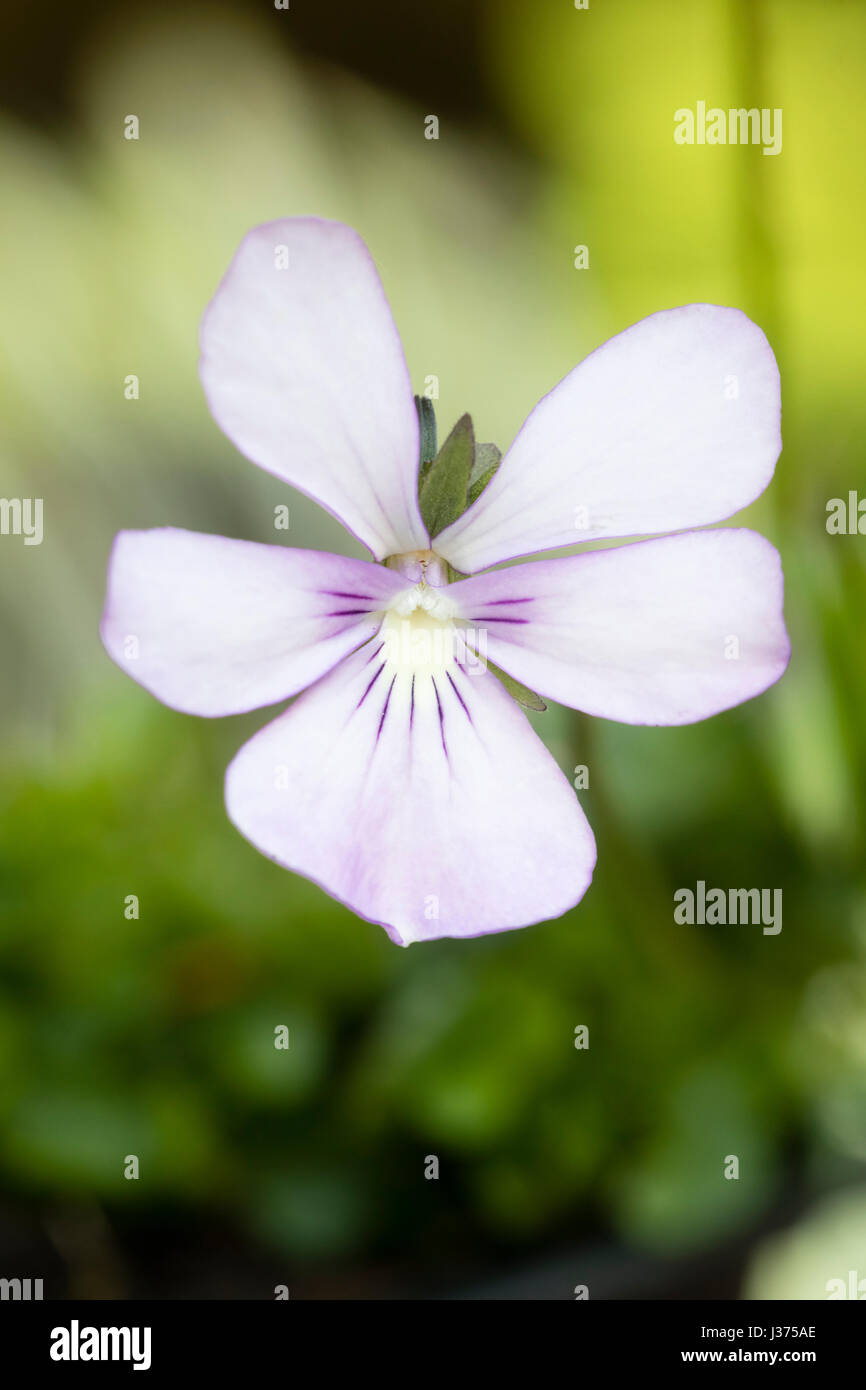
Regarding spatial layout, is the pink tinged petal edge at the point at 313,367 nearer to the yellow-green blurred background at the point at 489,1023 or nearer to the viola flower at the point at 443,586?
the viola flower at the point at 443,586

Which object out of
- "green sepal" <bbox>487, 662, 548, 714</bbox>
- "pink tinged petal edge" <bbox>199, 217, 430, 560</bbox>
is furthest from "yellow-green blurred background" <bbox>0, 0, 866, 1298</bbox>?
"pink tinged petal edge" <bbox>199, 217, 430, 560</bbox>

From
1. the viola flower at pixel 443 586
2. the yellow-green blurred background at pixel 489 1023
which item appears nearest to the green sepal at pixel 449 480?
the viola flower at pixel 443 586

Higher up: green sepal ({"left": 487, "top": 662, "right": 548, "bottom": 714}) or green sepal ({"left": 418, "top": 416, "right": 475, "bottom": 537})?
green sepal ({"left": 418, "top": 416, "right": 475, "bottom": 537})

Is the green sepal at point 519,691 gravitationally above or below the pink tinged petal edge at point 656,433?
below

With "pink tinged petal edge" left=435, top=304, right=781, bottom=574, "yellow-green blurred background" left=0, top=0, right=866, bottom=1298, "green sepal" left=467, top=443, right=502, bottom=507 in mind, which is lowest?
"yellow-green blurred background" left=0, top=0, right=866, bottom=1298

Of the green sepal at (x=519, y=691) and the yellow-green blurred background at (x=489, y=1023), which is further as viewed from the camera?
the yellow-green blurred background at (x=489, y=1023)

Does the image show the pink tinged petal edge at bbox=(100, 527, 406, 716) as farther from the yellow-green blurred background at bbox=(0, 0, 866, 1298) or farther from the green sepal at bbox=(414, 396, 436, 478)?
the yellow-green blurred background at bbox=(0, 0, 866, 1298)
